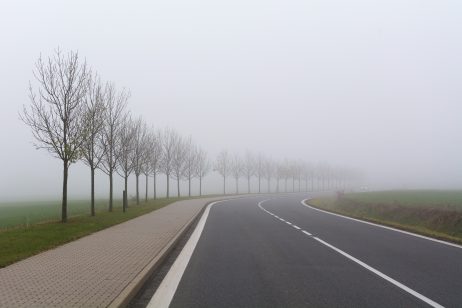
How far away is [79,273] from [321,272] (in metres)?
4.22

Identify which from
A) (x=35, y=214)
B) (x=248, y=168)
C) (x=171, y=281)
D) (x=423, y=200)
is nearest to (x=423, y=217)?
(x=423, y=200)

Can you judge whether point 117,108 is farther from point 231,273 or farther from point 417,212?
point 231,273

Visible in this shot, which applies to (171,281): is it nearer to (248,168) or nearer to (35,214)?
(35,214)

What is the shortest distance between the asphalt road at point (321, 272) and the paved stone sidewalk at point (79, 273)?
0.96 meters

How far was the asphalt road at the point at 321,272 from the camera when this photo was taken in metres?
6.73

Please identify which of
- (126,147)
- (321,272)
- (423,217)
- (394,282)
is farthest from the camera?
(126,147)

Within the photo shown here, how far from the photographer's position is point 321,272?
29.0 ft

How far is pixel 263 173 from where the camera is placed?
9800cm

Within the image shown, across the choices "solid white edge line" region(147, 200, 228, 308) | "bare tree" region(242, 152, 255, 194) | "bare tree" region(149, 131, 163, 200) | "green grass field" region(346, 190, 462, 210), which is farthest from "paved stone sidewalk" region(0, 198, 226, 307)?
"bare tree" region(242, 152, 255, 194)

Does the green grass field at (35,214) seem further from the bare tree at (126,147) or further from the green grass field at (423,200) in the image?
the green grass field at (423,200)

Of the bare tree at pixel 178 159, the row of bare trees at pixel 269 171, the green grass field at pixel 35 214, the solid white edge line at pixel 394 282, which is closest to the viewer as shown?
the solid white edge line at pixel 394 282

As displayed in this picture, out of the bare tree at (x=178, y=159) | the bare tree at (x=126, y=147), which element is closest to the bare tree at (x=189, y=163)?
the bare tree at (x=178, y=159)

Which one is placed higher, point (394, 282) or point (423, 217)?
point (423, 217)

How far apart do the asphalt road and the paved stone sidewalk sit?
0.96m
